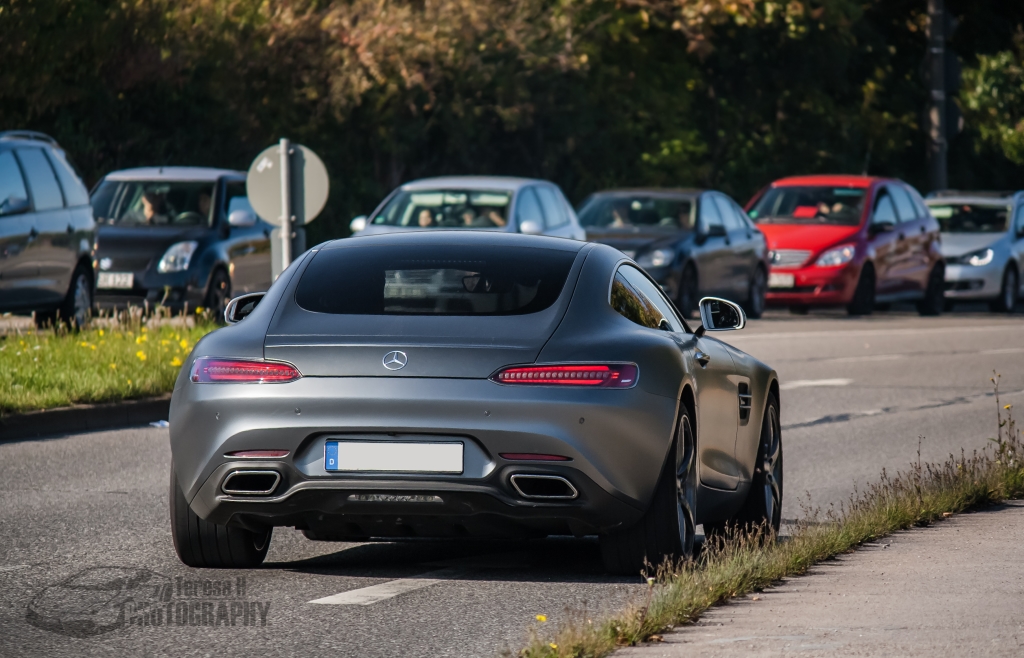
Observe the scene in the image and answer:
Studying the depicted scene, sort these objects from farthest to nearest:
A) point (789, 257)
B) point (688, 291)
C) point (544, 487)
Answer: point (789, 257) → point (688, 291) → point (544, 487)

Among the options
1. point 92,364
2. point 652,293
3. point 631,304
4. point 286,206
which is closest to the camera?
point 631,304

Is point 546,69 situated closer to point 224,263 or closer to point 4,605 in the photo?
point 224,263

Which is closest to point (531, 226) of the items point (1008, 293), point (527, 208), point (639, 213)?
point (527, 208)

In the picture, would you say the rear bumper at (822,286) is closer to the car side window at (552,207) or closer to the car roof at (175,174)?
the car side window at (552,207)

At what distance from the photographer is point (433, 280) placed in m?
7.82

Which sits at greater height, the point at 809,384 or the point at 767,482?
the point at 767,482

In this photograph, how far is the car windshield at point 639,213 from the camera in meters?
25.9

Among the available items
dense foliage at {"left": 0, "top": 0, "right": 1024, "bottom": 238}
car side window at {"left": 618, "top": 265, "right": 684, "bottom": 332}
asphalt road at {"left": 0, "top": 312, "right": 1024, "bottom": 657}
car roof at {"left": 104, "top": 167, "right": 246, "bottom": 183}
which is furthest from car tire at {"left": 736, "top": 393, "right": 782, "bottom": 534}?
dense foliage at {"left": 0, "top": 0, "right": 1024, "bottom": 238}

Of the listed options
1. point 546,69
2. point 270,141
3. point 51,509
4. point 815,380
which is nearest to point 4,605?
point 51,509

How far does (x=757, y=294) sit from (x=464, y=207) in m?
6.16

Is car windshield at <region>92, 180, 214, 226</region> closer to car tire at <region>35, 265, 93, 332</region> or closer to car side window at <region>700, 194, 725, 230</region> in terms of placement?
car tire at <region>35, 265, 93, 332</region>

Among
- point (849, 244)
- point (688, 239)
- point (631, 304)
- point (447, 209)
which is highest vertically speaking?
point (631, 304)

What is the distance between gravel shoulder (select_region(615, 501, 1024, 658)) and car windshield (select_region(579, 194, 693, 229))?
17663mm

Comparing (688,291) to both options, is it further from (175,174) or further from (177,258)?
(177,258)
